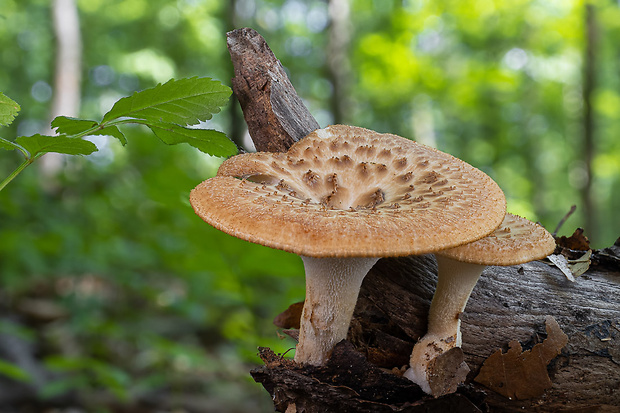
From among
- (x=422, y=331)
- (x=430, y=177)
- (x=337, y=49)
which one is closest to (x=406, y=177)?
(x=430, y=177)

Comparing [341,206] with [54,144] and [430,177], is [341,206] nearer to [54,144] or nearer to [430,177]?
[430,177]

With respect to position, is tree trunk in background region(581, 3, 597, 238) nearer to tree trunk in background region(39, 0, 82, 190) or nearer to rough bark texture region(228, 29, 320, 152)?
rough bark texture region(228, 29, 320, 152)

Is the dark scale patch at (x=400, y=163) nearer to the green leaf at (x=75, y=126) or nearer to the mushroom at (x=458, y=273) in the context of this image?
the mushroom at (x=458, y=273)

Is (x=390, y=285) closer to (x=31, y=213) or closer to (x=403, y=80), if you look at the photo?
(x=31, y=213)

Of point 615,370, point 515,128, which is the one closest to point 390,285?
point 615,370

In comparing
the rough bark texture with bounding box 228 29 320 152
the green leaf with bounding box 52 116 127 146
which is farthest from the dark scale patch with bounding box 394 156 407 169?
the green leaf with bounding box 52 116 127 146
